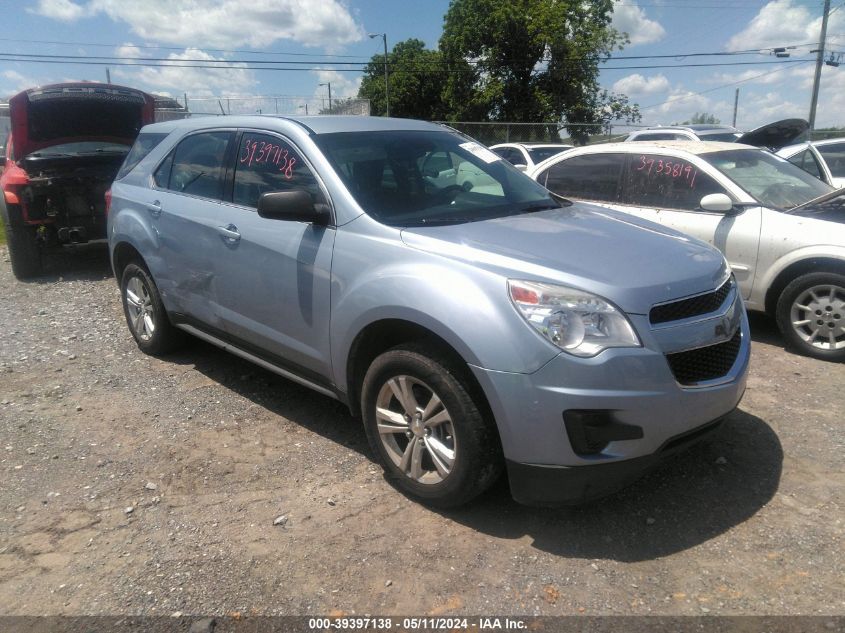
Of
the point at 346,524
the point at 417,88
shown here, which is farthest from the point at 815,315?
the point at 417,88

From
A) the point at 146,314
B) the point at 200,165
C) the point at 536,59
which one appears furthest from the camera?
the point at 536,59

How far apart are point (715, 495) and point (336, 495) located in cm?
184

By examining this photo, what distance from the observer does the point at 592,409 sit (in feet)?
8.62

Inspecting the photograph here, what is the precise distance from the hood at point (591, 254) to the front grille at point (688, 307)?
33mm

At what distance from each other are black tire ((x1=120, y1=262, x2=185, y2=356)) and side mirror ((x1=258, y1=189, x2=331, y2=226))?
6.63 feet

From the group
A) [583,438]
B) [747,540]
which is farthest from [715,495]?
[583,438]

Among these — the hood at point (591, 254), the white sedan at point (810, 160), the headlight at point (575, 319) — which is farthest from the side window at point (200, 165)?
the white sedan at point (810, 160)

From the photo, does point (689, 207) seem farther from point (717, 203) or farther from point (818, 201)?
point (818, 201)

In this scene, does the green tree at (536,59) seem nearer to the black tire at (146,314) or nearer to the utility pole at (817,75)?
the utility pole at (817,75)

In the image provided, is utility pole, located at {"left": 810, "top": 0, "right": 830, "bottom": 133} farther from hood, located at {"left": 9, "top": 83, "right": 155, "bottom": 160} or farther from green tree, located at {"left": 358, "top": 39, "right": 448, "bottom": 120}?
hood, located at {"left": 9, "top": 83, "right": 155, "bottom": 160}

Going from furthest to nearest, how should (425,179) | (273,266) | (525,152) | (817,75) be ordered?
(817,75) → (525,152) → (425,179) → (273,266)

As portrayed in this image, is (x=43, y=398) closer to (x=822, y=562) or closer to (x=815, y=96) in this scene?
(x=822, y=562)

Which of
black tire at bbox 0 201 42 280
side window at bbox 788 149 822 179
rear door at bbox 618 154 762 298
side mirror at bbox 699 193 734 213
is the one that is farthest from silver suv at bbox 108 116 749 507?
side window at bbox 788 149 822 179

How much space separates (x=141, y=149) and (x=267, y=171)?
6.15 feet
